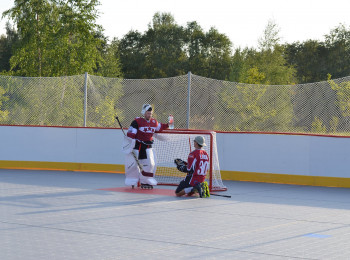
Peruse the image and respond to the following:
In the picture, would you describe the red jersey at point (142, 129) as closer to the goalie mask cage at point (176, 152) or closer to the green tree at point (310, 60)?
the goalie mask cage at point (176, 152)

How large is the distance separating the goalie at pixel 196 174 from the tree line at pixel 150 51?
79.1 ft

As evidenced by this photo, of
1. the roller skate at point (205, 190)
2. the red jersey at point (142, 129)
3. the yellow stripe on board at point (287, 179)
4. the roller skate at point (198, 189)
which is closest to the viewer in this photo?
the roller skate at point (198, 189)

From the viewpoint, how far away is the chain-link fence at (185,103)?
15836 millimetres

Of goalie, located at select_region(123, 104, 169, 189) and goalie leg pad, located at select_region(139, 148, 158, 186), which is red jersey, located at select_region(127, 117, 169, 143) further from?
goalie leg pad, located at select_region(139, 148, 158, 186)

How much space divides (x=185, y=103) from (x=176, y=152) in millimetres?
2175

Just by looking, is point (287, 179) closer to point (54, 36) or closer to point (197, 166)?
point (197, 166)

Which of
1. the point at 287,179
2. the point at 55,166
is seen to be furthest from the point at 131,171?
the point at 55,166

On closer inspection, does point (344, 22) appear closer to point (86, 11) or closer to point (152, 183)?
point (86, 11)

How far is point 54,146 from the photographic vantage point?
714 inches

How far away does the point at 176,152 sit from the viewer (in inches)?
593

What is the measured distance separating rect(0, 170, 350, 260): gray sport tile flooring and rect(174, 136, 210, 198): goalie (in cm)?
29

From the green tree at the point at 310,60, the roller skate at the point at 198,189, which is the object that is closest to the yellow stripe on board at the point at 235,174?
the roller skate at the point at 198,189

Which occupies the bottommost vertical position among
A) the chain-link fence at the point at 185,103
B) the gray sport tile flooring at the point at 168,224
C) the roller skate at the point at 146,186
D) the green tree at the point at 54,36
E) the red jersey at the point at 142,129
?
the gray sport tile flooring at the point at 168,224

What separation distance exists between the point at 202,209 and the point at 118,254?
4019 mm
